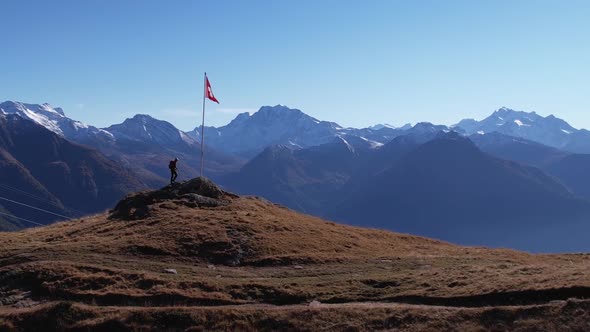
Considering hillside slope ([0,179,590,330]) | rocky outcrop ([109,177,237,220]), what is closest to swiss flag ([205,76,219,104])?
rocky outcrop ([109,177,237,220])

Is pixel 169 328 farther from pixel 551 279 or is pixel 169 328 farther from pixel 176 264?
pixel 551 279

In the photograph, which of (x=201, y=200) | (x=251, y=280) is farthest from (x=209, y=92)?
(x=251, y=280)

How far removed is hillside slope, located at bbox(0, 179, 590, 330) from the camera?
97.1 feet

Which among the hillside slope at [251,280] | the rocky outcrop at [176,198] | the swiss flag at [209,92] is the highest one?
the swiss flag at [209,92]

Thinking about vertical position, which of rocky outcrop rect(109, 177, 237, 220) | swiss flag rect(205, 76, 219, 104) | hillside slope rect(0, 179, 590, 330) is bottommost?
hillside slope rect(0, 179, 590, 330)

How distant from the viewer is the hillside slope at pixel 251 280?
29.6m

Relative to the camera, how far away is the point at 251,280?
3828 centimetres

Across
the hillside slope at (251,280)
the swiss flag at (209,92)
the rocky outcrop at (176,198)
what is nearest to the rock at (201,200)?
the rocky outcrop at (176,198)

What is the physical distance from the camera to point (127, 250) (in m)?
44.5

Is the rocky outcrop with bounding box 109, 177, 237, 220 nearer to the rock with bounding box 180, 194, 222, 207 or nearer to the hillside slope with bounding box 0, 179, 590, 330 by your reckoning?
the rock with bounding box 180, 194, 222, 207

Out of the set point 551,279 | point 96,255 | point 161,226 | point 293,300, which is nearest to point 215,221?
point 161,226

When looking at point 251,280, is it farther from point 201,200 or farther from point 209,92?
point 209,92

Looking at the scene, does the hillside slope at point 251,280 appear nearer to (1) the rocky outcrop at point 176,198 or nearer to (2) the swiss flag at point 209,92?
(1) the rocky outcrop at point 176,198

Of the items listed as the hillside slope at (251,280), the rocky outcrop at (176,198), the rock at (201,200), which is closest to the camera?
the hillside slope at (251,280)
